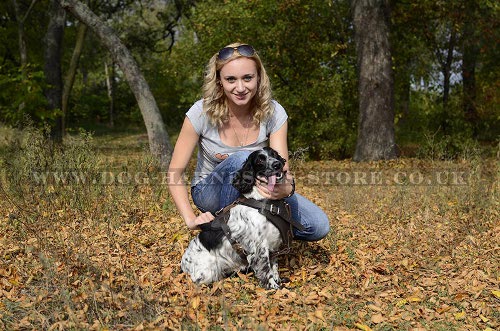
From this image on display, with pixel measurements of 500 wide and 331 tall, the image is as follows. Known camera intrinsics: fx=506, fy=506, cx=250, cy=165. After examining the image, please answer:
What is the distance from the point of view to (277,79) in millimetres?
13578

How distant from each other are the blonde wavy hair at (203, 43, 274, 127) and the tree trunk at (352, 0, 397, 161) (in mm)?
8251

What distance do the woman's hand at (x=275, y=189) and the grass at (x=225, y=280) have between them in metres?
0.79

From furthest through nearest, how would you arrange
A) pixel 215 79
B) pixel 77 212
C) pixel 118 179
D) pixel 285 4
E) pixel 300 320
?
pixel 285 4, pixel 118 179, pixel 77 212, pixel 215 79, pixel 300 320

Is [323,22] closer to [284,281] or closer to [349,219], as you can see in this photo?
[349,219]

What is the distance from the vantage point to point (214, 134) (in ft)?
14.0

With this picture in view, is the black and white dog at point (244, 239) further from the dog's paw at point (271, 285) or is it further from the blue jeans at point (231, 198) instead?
the blue jeans at point (231, 198)

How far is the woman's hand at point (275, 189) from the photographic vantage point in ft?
12.4

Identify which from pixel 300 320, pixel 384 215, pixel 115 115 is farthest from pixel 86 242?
pixel 115 115

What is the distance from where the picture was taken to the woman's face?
404 cm

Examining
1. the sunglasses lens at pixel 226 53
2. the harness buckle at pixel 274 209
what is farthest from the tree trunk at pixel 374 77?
the harness buckle at pixel 274 209

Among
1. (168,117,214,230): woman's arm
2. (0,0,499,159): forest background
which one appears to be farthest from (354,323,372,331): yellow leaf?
(0,0,499,159): forest background

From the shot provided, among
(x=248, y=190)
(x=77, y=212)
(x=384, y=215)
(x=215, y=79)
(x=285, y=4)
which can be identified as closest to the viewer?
(x=248, y=190)

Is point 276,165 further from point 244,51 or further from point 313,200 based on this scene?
point 313,200

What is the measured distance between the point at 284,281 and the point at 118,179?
12.4ft
